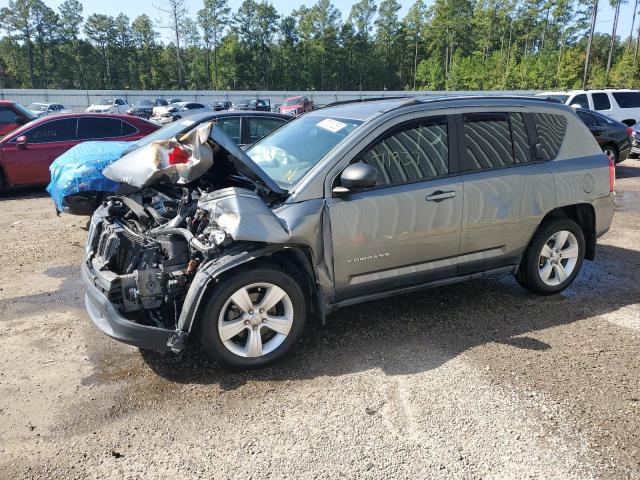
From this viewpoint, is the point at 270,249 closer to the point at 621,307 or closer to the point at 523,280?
the point at 523,280

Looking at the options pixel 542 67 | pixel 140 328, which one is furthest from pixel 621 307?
pixel 542 67

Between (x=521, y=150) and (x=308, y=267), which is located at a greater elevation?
(x=521, y=150)

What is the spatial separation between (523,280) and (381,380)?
210 centimetres

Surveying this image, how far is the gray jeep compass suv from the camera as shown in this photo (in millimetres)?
3434

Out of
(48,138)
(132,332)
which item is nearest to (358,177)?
(132,332)

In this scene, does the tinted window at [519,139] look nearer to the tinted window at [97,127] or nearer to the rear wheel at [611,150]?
the tinted window at [97,127]

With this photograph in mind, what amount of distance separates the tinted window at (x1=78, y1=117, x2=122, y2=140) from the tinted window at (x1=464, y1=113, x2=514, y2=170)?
26.0ft

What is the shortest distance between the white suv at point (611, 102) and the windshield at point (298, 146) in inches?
545

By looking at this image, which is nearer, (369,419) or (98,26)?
(369,419)

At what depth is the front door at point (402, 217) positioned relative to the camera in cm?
373

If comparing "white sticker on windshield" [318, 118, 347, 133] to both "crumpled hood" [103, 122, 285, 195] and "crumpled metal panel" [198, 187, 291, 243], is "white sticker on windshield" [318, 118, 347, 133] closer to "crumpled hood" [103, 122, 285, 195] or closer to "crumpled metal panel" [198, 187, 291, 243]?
"crumpled hood" [103, 122, 285, 195]

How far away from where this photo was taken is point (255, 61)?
86.4m

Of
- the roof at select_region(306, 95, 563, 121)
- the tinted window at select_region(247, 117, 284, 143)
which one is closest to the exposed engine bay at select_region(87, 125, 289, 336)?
the roof at select_region(306, 95, 563, 121)

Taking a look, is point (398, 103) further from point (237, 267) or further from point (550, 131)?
point (237, 267)
